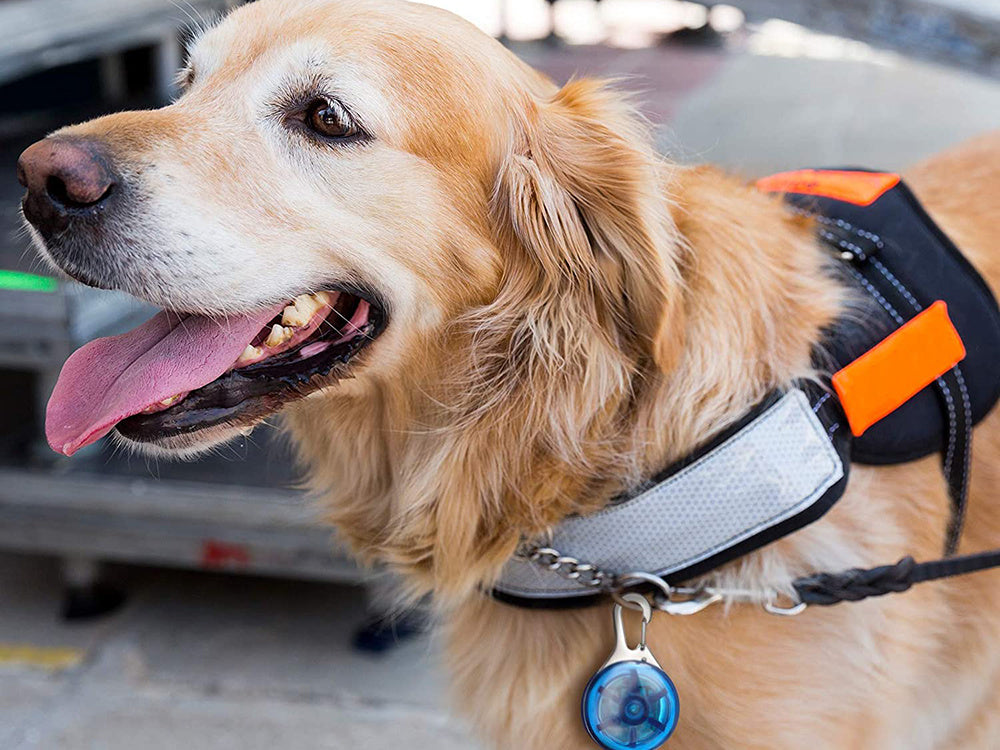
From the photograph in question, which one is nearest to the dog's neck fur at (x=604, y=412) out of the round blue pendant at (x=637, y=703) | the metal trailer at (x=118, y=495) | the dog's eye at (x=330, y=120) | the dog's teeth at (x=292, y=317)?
the dog's teeth at (x=292, y=317)

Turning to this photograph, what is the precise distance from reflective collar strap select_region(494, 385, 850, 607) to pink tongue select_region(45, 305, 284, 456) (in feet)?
2.22

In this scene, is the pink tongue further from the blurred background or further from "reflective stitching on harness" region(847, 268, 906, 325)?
"reflective stitching on harness" region(847, 268, 906, 325)

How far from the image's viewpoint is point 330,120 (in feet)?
5.93

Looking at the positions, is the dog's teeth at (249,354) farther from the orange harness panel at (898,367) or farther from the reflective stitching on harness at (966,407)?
the reflective stitching on harness at (966,407)

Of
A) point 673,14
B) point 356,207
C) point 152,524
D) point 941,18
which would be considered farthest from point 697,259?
point 673,14

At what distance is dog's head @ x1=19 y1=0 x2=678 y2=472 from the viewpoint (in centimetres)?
172

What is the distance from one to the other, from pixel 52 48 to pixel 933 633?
10.2 ft

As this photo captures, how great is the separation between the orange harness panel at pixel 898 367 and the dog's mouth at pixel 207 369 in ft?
2.62

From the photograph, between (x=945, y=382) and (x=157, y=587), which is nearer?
(x=945, y=382)

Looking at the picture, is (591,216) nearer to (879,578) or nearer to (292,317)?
(292,317)

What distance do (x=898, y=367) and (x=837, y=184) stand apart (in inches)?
19.6

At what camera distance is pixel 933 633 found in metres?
1.99

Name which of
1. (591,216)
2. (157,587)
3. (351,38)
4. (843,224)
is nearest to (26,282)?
(157,587)

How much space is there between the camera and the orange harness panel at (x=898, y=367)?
5.95ft
